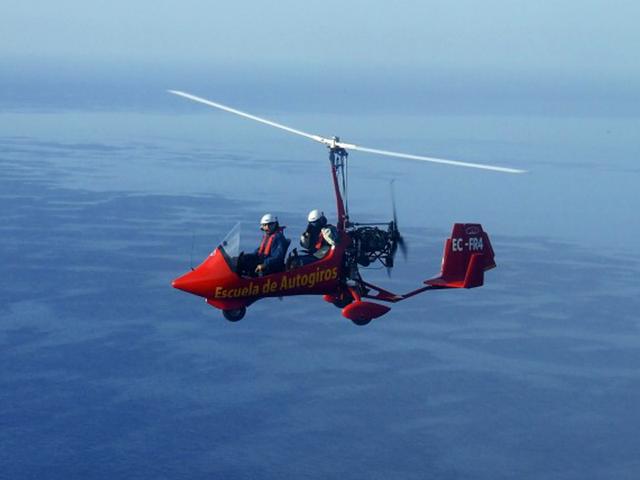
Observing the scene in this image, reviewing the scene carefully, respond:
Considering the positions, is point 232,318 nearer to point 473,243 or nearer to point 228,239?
point 228,239

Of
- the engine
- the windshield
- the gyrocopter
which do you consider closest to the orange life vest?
the gyrocopter

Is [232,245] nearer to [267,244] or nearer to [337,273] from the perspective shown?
[267,244]

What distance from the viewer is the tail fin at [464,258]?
42.5 metres

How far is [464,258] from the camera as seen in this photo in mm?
43094

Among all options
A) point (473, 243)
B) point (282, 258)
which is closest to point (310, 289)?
point (282, 258)

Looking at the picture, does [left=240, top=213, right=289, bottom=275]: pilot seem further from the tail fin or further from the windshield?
the tail fin

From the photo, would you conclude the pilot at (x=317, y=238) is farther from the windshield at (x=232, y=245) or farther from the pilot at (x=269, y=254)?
the windshield at (x=232, y=245)

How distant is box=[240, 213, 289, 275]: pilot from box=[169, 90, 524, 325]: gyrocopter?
0.96ft

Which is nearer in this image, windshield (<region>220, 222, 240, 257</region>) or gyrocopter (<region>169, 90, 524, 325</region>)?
gyrocopter (<region>169, 90, 524, 325</region>)

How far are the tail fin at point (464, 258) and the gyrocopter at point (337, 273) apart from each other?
0.05 metres

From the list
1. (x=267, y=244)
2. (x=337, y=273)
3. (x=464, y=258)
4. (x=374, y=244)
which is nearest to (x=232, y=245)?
(x=267, y=244)

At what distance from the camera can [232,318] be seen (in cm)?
3906

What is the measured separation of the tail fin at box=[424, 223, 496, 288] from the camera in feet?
139

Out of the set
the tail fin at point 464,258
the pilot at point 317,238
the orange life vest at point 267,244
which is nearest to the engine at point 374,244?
the pilot at point 317,238
